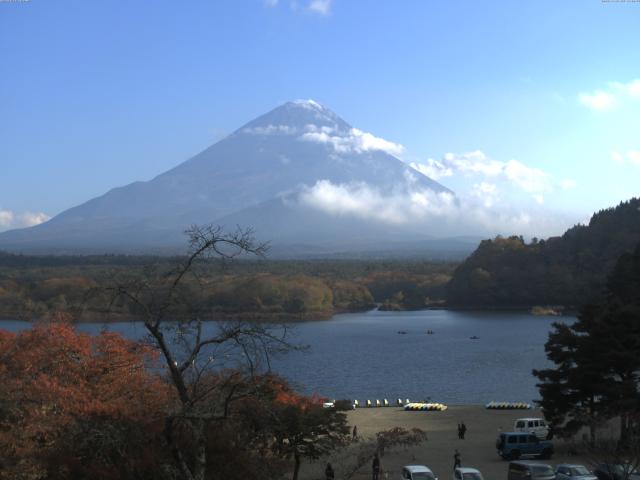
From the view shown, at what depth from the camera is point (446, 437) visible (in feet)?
51.8

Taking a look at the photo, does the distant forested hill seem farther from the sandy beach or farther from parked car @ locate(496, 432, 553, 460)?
parked car @ locate(496, 432, 553, 460)

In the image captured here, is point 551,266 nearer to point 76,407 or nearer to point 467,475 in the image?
point 467,475

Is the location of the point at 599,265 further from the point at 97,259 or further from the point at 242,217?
the point at 242,217

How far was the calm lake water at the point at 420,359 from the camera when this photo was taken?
23.9m

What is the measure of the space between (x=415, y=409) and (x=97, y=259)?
73.6m

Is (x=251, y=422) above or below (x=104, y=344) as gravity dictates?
below

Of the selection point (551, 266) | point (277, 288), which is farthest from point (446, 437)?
point (551, 266)

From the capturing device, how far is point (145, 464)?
6.62 meters

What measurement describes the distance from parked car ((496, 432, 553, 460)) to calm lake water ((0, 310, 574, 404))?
145 inches

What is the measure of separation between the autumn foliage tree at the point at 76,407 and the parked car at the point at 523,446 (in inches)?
235

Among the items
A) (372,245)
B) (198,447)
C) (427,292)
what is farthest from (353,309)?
(372,245)

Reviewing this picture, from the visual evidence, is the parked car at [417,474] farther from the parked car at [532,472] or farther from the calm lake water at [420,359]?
the calm lake water at [420,359]

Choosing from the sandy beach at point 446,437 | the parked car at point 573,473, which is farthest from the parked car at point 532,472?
the sandy beach at point 446,437

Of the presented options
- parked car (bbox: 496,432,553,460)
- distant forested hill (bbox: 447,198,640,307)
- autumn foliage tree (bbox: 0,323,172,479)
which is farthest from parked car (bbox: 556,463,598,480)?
distant forested hill (bbox: 447,198,640,307)
